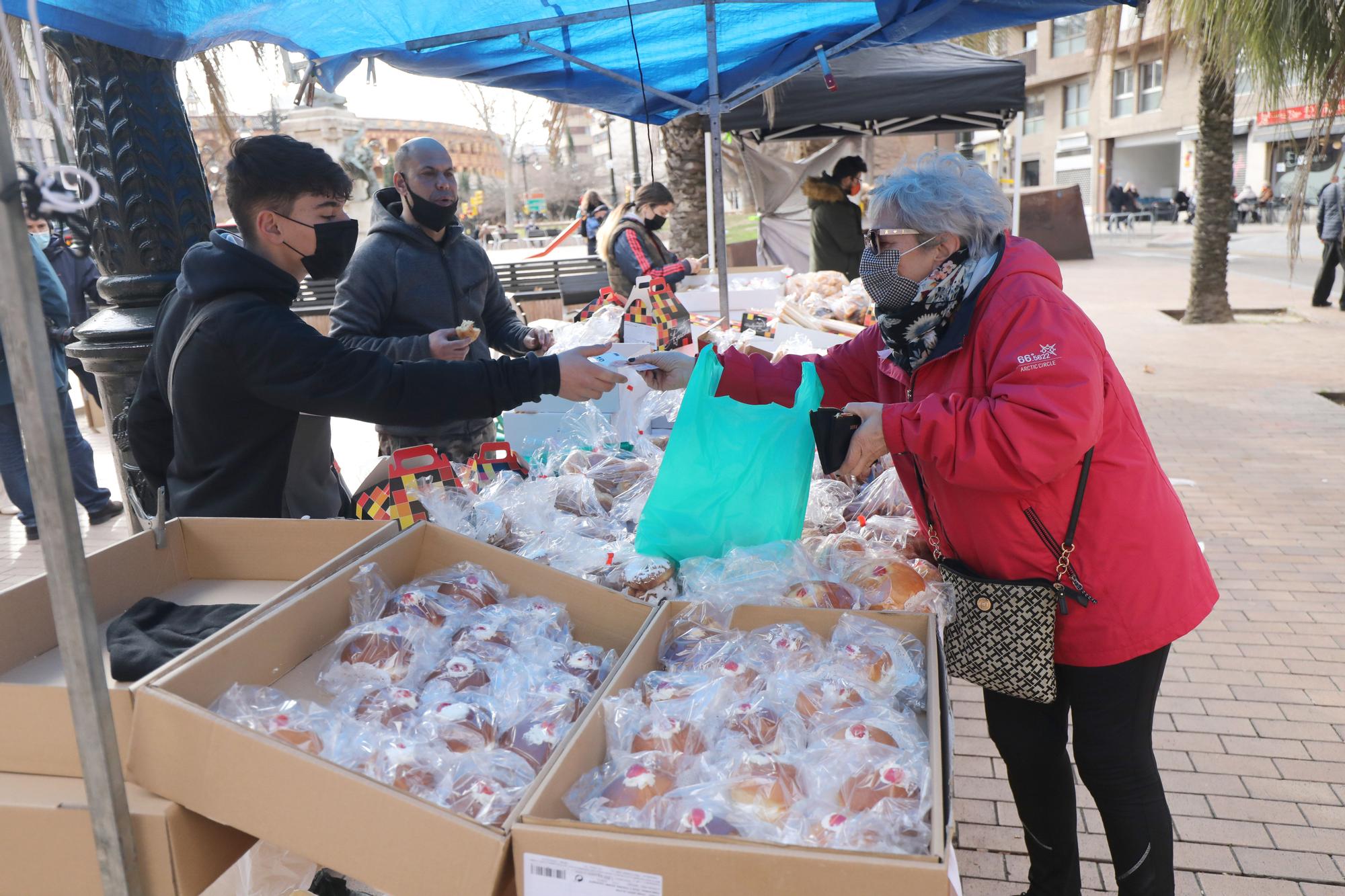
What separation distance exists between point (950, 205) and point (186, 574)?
1.93 metres

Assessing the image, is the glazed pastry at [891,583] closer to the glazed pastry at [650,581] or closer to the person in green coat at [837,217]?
the glazed pastry at [650,581]

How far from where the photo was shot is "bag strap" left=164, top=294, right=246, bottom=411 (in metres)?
2.12

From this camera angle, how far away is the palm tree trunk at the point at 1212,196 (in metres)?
10.1

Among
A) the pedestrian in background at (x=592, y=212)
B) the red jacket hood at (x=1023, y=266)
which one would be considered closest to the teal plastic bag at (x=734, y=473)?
the red jacket hood at (x=1023, y=266)

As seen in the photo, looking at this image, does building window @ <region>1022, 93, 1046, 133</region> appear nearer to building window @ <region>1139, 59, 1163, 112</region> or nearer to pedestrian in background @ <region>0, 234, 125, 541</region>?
building window @ <region>1139, 59, 1163, 112</region>

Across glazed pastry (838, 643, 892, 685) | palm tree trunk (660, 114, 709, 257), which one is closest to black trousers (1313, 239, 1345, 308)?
palm tree trunk (660, 114, 709, 257)

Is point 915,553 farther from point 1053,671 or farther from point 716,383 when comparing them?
point 716,383

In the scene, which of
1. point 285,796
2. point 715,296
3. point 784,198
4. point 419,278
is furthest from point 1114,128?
point 285,796

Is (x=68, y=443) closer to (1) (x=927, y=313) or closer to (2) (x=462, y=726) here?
(2) (x=462, y=726)

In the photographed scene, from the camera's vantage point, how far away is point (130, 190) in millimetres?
3053

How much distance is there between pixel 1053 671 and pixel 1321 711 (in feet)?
7.12

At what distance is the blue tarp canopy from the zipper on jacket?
8.15 ft

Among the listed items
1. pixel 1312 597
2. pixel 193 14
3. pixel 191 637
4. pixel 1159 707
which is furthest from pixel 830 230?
pixel 191 637

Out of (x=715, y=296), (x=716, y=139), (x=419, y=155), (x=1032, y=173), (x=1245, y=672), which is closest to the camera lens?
(x=419, y=155)
